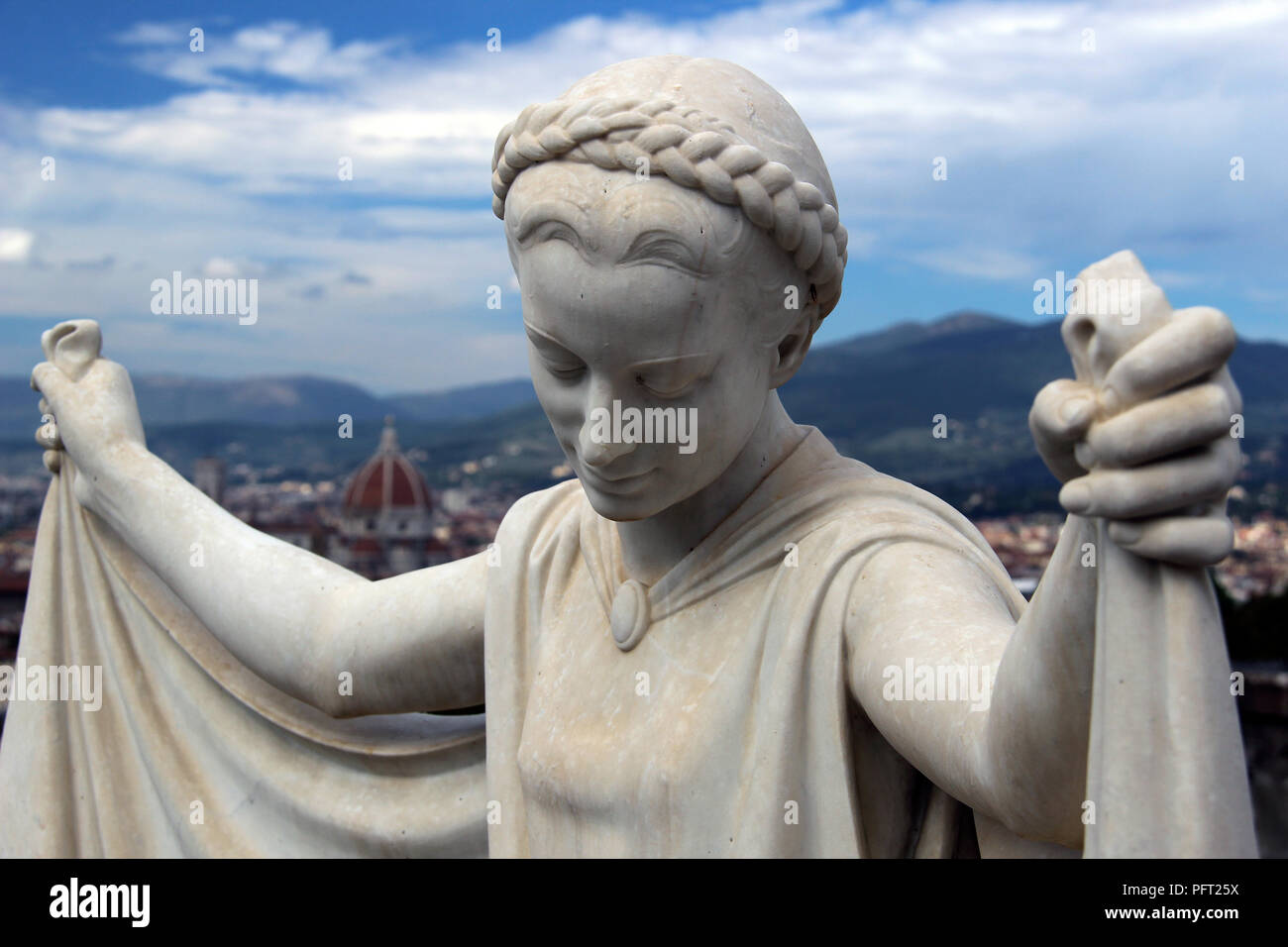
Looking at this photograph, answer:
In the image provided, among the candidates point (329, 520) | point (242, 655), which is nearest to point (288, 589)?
point (242, 655)

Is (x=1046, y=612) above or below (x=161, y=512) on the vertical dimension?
below

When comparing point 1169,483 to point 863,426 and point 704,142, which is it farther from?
point 863,426

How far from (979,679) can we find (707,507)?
1.08 meters

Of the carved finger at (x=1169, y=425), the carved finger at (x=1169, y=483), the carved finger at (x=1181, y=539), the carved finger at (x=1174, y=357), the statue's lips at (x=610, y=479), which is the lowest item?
the carved finger at (x=1181, y=539)

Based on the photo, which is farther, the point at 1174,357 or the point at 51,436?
the point at 51,436

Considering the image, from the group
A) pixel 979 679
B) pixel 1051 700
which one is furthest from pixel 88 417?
pixel 1051 700

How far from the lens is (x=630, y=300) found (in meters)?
3.28

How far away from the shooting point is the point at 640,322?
330cm

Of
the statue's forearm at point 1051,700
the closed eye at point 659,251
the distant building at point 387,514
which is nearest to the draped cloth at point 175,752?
the closed eye at point 659,251

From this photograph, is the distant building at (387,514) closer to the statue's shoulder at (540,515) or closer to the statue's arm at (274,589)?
the statue's arm at (274,589)

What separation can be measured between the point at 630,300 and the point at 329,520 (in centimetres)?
8085

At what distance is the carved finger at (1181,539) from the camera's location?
2363 mm

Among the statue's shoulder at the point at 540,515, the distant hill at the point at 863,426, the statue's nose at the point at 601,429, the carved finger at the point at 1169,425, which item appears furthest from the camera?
the distant hill at the point at 863,426
